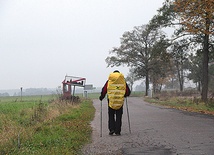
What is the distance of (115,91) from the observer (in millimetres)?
9242

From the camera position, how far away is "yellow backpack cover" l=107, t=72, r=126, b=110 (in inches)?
363

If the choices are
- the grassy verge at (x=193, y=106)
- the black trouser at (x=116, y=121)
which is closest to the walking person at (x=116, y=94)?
the black trouser at (x=116, y=121)

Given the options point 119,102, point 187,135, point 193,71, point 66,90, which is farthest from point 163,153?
point 193,71

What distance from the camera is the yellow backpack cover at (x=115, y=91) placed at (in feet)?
30.3

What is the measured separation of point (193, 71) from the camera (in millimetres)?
74062

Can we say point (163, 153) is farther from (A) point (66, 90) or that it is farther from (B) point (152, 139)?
(A) point (66, 90)

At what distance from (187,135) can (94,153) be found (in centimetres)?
292

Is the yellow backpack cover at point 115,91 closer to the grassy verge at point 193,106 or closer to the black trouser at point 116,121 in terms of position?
the black trouser at point 116,121

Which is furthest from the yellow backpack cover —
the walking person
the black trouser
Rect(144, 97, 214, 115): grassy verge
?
Rect(144, 97, 214, 115): grassy verge

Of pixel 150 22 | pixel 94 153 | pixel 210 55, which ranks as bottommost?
pixel 94 153

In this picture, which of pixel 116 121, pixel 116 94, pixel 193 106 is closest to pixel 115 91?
pixel 116 94

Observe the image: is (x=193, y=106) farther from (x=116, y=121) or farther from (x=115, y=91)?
(x=115, y=91)

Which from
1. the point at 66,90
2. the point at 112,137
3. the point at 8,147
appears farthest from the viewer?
the point at 66,90

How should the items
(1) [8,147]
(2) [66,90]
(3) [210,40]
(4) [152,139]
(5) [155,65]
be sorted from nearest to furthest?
(1) [8,147], (4) [152,139], (3) [210,40], (2) [66,90], (5) [155,65]
